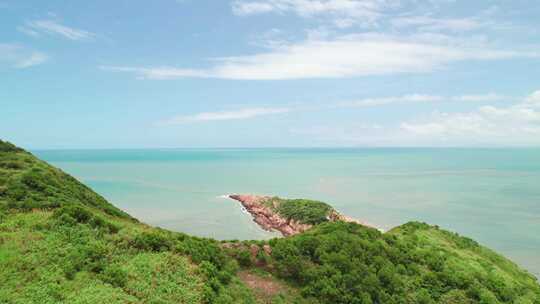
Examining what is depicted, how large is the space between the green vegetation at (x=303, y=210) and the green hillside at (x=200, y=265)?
25.4 meters

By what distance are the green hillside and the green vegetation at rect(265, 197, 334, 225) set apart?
2543cm

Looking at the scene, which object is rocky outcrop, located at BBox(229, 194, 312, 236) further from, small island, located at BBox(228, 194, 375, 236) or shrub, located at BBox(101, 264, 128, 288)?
shrub, located at BBox(101, 264, 128, 288)

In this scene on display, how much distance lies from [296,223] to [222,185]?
166ft

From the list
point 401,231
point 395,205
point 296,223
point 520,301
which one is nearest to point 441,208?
point 395,205

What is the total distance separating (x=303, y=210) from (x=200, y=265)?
3864 centimetres

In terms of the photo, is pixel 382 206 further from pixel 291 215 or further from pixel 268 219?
pixel 268 219

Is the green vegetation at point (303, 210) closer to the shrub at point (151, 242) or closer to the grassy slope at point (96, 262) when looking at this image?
the grassy slope at point (96, 262)

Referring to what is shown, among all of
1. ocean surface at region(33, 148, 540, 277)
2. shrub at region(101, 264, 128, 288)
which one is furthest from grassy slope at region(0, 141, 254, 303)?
ocean surface at region(33, 148, 540, 277)

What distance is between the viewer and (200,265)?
16391 mm

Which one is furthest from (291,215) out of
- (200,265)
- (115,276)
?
(115,276)

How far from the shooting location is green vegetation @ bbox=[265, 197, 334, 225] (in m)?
51.1

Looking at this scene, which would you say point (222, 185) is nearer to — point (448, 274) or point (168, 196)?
point (168, 196)

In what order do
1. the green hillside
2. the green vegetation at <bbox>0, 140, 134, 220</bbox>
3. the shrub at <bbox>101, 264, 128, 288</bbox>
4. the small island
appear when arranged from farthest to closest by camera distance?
the small island, the green vegetation at <bbox>0, 140, 134, 220</bbox>, the shrub at <bbox>101, 264, 128, 288</bbox>, the green hillside

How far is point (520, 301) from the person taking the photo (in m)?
21.7
